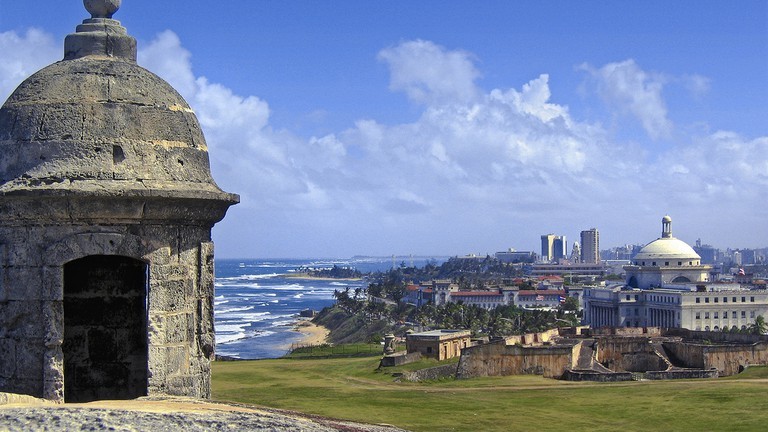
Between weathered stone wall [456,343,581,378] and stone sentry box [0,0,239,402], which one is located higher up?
stone sentry box [0,0,239,402]

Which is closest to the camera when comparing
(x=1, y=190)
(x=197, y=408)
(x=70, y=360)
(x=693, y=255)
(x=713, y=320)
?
(x=197, y=408)

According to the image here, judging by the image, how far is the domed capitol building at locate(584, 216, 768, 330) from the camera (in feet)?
322

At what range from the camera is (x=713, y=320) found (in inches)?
3888

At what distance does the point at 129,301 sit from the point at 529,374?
3976 centimetres

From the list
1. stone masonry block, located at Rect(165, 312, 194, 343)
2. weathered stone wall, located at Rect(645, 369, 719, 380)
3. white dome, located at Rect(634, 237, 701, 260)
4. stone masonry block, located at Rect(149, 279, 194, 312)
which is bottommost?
weathered stone wall, located at Rect(645, 369, 719, 380)

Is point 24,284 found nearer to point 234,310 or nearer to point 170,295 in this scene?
point 170,295

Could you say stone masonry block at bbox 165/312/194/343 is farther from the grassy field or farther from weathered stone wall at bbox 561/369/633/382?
weathered stone wall at bbox 561/369/633/382

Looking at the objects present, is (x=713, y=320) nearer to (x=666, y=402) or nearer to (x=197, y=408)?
(x=666, y=402)

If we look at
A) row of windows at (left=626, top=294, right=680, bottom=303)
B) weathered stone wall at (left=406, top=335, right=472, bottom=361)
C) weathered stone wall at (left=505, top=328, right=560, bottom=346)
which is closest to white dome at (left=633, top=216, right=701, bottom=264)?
row of windows at (left=626, top=294, right=680, bottom=303)

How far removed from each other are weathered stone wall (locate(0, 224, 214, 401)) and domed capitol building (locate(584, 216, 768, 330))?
9441cm

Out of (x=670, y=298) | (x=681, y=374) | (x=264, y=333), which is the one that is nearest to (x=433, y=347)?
Result: (x=681, y=374)

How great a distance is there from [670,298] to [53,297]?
321ft

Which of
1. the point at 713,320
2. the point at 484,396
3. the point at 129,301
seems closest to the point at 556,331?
the point at 484,396

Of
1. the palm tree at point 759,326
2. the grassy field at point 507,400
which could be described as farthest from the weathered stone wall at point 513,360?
the palm tree at point 759,326
